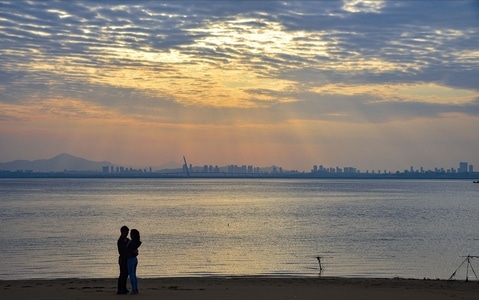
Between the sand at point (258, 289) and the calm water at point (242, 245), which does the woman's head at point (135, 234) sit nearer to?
the sand at point (258, 289)

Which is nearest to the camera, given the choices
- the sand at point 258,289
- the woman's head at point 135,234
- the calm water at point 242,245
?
the woman's head at point 135,234

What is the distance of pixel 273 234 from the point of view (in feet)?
151

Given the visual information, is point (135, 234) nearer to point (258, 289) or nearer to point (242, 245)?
point (258, 289)

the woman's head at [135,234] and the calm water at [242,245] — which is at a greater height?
the woman's head at [135,234]

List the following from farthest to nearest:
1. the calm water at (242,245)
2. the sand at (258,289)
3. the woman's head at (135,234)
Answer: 1. the calm water at (242,245)
2. the sand at (258,289)
3. the woman's head at (135,234)

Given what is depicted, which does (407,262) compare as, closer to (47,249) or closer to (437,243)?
(437,243)

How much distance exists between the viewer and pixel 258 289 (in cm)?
1955

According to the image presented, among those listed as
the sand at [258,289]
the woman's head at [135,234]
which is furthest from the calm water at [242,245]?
the woman's head at [135,234]

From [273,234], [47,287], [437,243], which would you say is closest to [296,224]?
[273,234]

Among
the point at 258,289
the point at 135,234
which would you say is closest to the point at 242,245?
the point at 258,289

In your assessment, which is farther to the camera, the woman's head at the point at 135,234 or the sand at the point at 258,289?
the sand at the point at 258,289

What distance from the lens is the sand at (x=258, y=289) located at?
58.3 ft

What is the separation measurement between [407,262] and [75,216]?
40.8 m

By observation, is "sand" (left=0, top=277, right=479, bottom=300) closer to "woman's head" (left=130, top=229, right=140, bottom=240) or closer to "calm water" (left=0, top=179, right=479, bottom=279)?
"woman's head" (left=130, top=229, right=140, bottom=240)
